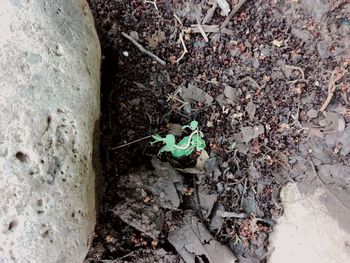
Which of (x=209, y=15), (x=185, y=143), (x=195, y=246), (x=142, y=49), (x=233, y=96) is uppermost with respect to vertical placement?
(x=209, y=15)

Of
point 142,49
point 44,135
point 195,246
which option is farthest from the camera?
point 142,49

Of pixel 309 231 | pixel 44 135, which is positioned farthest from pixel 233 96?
pixel 44 135

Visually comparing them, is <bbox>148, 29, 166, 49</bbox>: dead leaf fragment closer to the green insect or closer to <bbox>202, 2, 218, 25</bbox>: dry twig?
<bbox>202, 2, 218, 25</bbox>: dry twig

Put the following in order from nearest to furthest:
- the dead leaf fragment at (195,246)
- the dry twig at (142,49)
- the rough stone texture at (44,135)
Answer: the rough stone texture at (44,135), the dead leaf fragment at (195,246), the dry twig at (142,49)

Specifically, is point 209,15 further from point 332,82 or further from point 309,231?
point 309,231

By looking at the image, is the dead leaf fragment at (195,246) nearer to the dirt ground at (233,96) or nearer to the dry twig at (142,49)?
the dirt ground at (233,96)

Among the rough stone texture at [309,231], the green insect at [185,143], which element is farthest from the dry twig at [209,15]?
the rough stone texture at [309,231]
